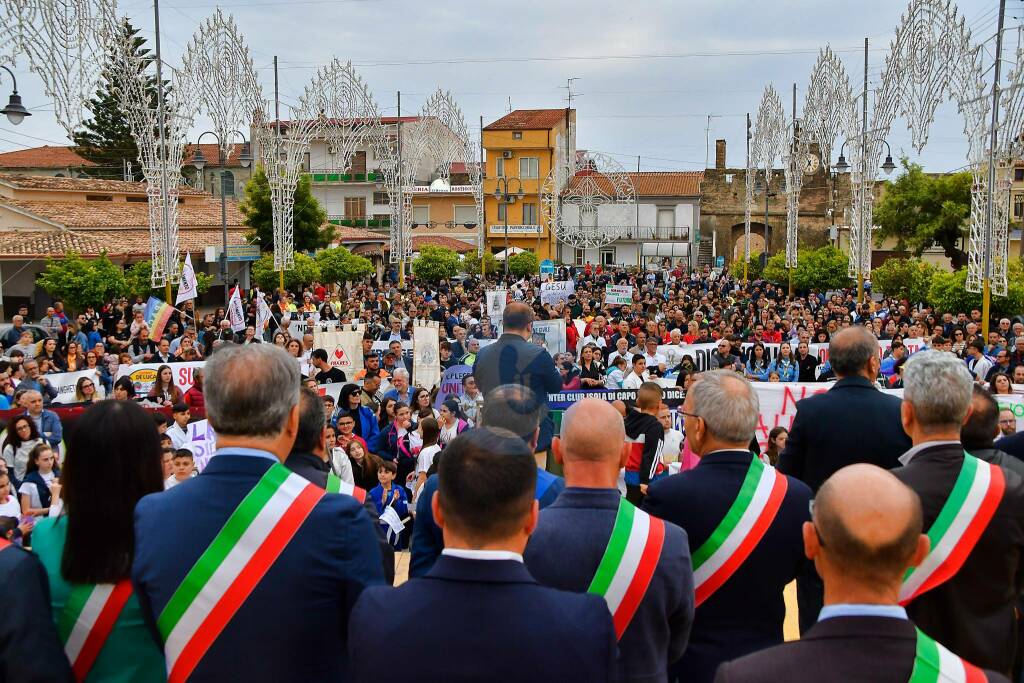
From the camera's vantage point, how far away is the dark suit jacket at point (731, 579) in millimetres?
3133

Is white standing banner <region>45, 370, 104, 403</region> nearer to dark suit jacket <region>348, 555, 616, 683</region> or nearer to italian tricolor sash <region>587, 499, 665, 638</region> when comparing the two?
italian tricolor sash <region>587, 499, 665, 638</region>

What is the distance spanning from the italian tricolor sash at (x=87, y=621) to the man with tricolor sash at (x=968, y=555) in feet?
7.98

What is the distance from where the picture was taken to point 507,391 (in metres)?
3.99

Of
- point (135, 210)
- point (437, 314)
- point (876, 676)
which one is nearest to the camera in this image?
point (876, 676)

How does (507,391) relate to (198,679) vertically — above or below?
above

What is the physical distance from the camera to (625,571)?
9.02 ft

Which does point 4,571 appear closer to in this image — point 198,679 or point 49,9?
point 198,679

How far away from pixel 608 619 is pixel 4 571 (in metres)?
1.47

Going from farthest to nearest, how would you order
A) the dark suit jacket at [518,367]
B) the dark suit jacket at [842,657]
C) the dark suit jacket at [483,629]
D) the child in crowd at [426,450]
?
the child in crowd at [426,450], the dark suit jacket at [518,367], the dark suit jacket at [483,629], the dark suit jacket at [842,657]

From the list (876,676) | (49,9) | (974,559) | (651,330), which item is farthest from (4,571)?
(49,9)

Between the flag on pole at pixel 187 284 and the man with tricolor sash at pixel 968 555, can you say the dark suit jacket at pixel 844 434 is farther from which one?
the flag on pole at pixel 187 284

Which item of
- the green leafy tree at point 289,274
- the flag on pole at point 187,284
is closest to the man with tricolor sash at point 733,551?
the flag on pole at point 187,284

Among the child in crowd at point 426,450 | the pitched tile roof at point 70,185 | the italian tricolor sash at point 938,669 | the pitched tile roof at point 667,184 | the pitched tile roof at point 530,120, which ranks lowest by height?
the child in crowd at point 426,450

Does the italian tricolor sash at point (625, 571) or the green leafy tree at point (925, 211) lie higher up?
the green leafy tree at point (925, 211)
